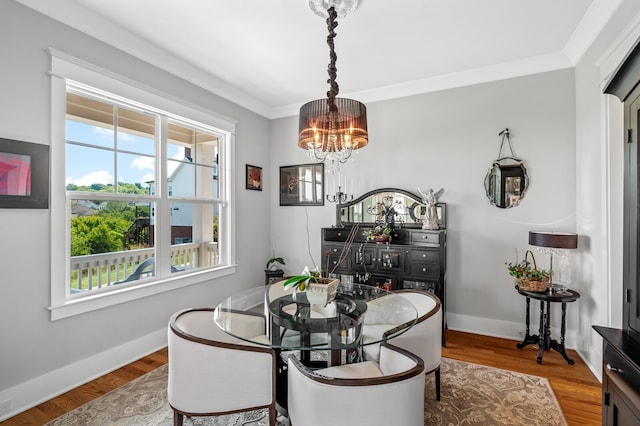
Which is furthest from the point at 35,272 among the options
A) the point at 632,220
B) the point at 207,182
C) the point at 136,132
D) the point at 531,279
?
the point at 531,279

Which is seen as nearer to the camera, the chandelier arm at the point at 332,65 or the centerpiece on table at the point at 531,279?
the chandelier arm at the point at 332,65

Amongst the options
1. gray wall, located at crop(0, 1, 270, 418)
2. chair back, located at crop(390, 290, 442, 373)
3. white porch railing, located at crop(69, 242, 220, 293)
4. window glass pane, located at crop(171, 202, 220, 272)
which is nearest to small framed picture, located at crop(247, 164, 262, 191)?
window glass pane, located at crop(171, 202, 220, 272)

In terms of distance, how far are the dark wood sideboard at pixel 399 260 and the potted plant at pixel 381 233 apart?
0.06 meters

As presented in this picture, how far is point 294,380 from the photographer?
1580 millimetres

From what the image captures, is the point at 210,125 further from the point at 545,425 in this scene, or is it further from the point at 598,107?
the point at 545,425

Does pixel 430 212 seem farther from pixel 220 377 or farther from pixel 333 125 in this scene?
pixel 220 377

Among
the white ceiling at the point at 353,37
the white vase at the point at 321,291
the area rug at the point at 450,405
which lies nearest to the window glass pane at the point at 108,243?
the area rug at the point at 450,405

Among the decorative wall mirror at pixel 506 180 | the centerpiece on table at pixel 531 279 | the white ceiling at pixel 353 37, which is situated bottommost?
the centerpiece on table at pixel 531 279

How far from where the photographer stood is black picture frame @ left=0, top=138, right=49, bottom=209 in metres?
2.08

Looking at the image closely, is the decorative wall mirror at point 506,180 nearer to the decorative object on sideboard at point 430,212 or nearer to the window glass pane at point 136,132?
the decorative object on sideboard at point 430,212

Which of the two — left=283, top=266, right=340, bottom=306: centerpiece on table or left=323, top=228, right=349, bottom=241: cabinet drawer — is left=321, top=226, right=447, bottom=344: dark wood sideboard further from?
left=283, top=266, right=340, bottom=306: centerpiece on table

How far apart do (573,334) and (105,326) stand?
14.5 ft

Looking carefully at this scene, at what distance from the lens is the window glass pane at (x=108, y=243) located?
2.62 m

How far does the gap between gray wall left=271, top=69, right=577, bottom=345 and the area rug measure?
105 cm
